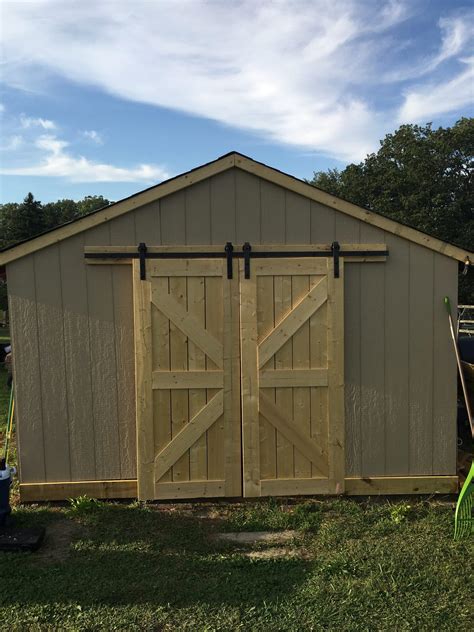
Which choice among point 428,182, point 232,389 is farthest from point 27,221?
point 232,389

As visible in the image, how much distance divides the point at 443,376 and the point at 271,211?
2.25m

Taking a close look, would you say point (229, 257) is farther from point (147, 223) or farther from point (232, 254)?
point (147, 223)

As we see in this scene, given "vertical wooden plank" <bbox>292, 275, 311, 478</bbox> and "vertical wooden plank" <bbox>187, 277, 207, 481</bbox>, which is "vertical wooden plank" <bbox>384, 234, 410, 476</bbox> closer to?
"vertical wooden plank" <bbox>292, 275, 311, 478</bbox>

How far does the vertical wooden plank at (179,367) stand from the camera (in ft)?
16.2

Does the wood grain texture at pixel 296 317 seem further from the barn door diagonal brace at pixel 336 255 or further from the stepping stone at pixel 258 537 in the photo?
the stepping stone at pixel 258 537

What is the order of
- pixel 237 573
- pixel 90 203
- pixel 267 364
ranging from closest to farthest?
pixel 237 573 < pixel 267 364 < pixel 90 203

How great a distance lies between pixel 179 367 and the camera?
4.96m

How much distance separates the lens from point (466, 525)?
4.22m

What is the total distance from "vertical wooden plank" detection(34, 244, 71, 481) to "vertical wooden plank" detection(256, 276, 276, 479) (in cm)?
180

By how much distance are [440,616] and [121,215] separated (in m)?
3.89

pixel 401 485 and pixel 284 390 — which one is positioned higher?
pixel 284 390

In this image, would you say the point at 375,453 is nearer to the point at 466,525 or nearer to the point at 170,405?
the point at 466,525

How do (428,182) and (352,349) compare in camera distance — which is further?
(428,182)

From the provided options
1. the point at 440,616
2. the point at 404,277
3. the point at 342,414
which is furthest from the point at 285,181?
the point at 440,616
